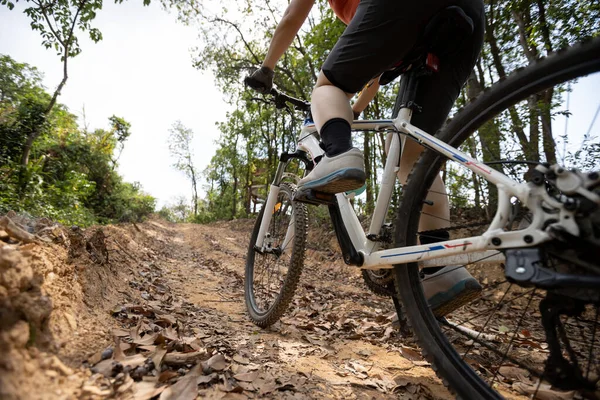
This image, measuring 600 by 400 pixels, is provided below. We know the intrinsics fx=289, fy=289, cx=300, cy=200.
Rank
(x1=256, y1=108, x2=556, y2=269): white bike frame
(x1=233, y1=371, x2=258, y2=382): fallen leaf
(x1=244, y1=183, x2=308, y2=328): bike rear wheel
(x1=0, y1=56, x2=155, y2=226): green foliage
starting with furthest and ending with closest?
1. (x1=0, y1=56, x2=155, y2=226): green foliage
2. (x1=244, y1=183, x2=308, y2=328): bike rear wheel
3. (x1=233, y1=371, x2=258, y2=382): fallen leaf
4. (x1=256, y1=108, x2=556, y2=269): white bike frame

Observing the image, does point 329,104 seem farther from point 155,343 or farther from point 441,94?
point 155,343

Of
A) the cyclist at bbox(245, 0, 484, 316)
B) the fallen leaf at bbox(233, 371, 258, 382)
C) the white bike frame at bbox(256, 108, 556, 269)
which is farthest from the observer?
the cyclist at bbox(245, 0, 484, 316)

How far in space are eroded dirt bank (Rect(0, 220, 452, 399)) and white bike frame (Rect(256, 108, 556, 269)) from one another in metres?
0.61

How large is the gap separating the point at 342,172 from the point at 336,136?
204mm

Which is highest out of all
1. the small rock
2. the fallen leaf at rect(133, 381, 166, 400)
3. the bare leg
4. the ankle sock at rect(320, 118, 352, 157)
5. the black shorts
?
the black shorts

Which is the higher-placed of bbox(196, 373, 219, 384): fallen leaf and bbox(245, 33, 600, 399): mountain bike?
bbox(245, 33, 600, 399): mountain bike

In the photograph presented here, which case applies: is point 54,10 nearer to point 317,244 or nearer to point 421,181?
point 317,244

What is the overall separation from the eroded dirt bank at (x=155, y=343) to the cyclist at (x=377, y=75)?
54 centimetres

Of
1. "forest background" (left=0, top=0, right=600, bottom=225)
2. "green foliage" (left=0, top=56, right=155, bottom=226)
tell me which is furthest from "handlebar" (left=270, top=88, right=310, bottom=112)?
"green foliage" (left=0, top=56, right=155, bottom=226)

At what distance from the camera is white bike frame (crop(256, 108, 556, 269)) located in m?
0.91

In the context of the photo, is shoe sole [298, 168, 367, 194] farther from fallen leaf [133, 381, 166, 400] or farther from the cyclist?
fallen leaf [133, 381, 166, 400]

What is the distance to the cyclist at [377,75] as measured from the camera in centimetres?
128

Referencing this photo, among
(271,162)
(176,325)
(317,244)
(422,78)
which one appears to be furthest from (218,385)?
(271,162)

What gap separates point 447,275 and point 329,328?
1070mm
